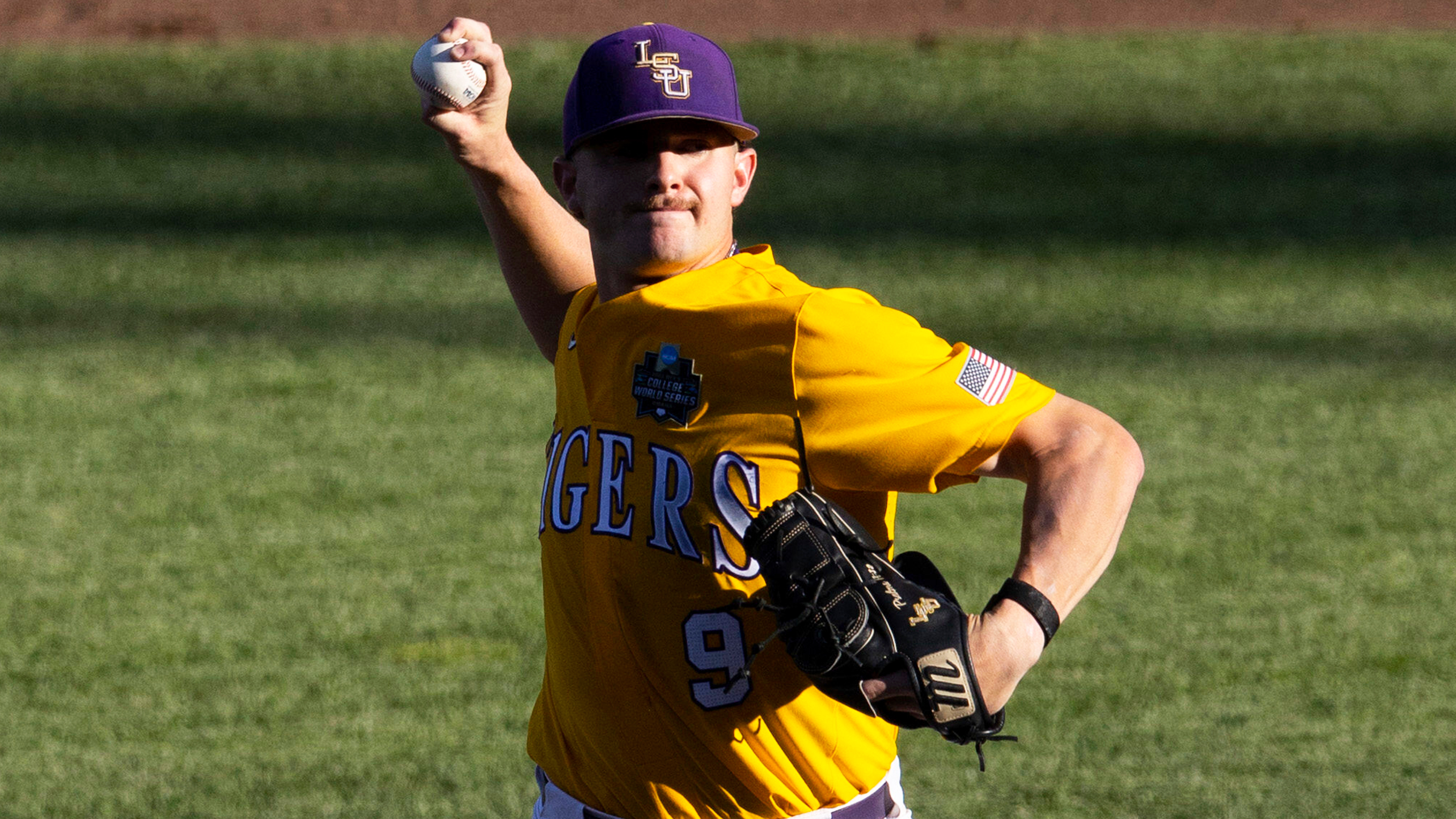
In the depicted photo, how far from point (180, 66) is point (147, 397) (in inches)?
263

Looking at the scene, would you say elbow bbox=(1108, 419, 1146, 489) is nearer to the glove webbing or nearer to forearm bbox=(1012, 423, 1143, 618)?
forearm bbox=(1012, 423, 1143, 618)

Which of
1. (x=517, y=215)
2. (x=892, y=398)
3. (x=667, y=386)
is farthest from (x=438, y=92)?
(x=892, y=398)

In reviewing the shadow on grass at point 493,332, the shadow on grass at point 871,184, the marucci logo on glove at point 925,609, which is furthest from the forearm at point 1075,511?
the shadow on grass at point 871,184

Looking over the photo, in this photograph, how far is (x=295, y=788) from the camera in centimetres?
430

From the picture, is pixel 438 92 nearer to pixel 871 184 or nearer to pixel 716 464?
pixel 716 464

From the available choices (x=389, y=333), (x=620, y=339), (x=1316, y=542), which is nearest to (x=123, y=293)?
(x=389, y=333)

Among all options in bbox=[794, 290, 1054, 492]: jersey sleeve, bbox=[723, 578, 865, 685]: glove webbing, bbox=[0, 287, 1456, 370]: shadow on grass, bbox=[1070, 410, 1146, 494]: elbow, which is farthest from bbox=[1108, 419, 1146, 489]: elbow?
bbox=[0, 287, 1456, 370]: shadow on grass

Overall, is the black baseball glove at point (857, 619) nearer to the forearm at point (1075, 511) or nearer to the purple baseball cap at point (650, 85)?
the forearm at point (1075, 511)

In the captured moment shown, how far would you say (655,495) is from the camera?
7.52ft

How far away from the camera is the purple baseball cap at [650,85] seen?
90.7 inches

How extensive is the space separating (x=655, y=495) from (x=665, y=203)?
0.39m

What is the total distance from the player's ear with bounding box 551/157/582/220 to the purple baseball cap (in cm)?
6

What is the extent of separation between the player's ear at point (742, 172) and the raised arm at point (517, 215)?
0.43 m

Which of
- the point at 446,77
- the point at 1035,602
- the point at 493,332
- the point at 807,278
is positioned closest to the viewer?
the point at 1035,602
